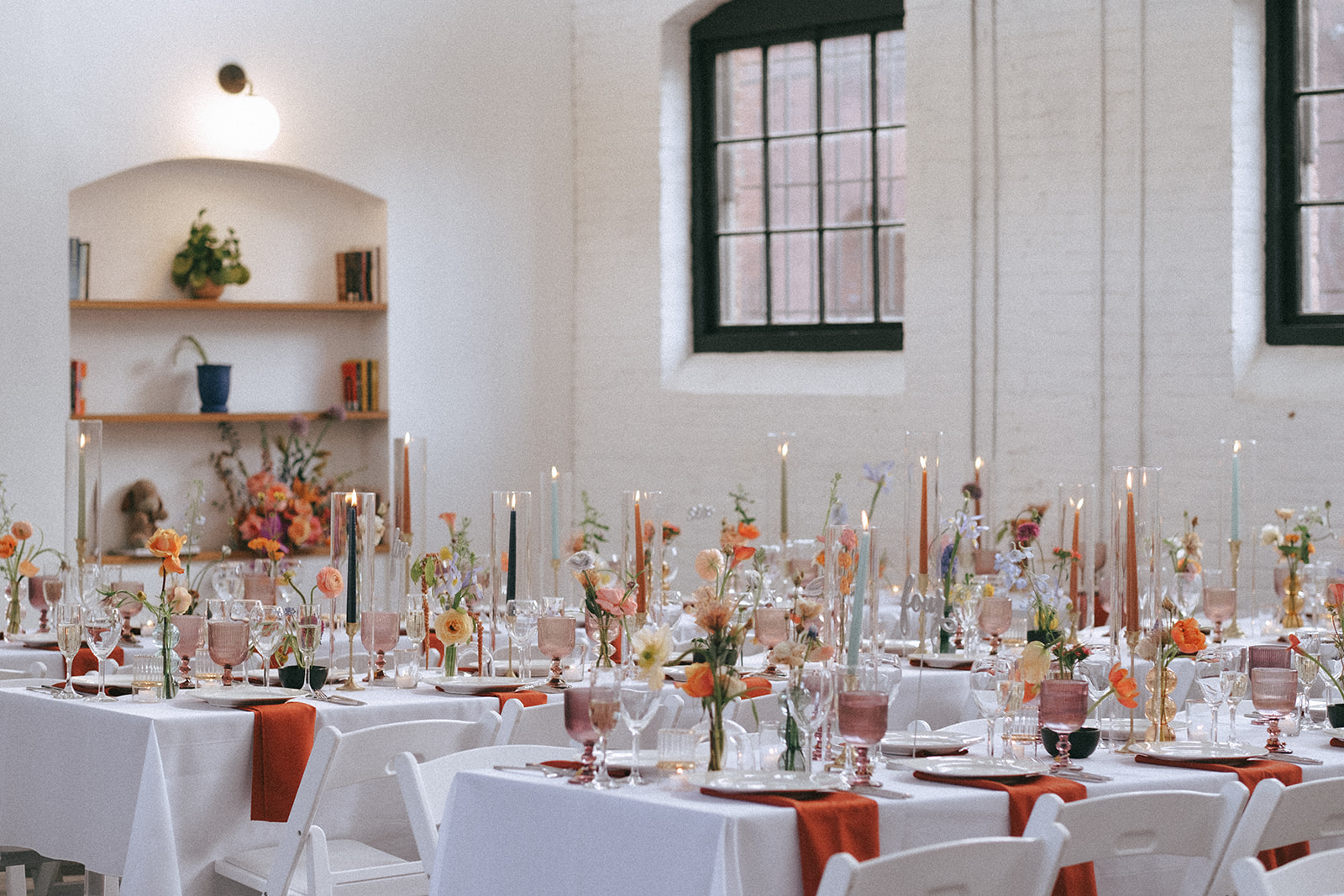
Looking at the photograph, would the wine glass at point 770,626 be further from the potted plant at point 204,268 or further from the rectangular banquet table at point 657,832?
the potted plant at point 204,268

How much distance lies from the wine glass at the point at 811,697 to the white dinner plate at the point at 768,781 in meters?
0.08

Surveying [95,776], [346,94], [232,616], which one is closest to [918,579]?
[232,616]

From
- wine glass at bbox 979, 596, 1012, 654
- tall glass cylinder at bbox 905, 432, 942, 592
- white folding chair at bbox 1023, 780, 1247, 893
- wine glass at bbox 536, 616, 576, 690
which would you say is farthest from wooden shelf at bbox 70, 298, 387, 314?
white folding chair at bbox 1023, 780, 1247, 893

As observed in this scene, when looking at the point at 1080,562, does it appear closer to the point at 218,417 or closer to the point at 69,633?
the point at 69,633

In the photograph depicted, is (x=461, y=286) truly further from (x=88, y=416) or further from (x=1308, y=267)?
(x=1308, y=267)

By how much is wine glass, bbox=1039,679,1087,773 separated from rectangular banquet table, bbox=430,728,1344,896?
0.08m

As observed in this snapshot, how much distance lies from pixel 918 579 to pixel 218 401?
12.1ft

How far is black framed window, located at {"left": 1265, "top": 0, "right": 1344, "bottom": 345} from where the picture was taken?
695cm

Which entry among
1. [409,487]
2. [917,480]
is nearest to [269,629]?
[409,487]

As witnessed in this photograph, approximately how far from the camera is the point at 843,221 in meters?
8.20

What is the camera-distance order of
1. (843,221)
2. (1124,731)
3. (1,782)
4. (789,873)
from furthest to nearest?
(843,221) < (1,782) < (1124,731) < (789,873)

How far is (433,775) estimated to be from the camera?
10.7ft

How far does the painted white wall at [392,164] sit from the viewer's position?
23.2 feet

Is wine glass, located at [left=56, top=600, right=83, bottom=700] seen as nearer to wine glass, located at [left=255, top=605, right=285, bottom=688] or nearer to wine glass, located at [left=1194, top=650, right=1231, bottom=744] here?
wine glass, located at [left=255, top=605, right=285, bottom=688]
